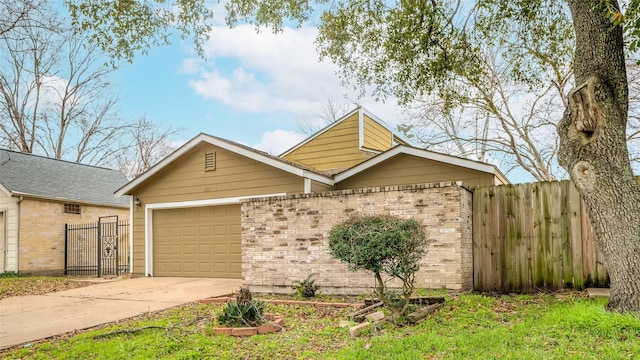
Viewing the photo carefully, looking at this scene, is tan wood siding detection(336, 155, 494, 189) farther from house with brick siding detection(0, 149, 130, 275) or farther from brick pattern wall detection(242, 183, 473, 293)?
house with brick siding detection(0, 149, 130, 275)

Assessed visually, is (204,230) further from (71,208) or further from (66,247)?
(71,208)

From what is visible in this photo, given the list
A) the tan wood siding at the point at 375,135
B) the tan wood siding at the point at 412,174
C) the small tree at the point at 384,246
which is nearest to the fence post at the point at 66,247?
the tan wood siding at the point at 412,174

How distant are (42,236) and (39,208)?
41.0 inches

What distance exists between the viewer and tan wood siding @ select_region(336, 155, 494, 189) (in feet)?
36.2

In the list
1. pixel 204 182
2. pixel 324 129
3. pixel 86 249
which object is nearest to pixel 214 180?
pixel 204 182

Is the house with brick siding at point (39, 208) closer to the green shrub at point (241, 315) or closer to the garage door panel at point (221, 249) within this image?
the garage door panel at point (221, 249)

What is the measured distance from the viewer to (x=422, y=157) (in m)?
11.5

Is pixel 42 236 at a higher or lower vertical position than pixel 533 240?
lower

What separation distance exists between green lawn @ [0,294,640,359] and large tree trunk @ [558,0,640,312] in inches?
26.3

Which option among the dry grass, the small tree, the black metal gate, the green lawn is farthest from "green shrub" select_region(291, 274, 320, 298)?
the black metal gate

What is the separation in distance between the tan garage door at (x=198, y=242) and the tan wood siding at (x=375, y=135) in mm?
5321

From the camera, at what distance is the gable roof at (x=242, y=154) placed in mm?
11562

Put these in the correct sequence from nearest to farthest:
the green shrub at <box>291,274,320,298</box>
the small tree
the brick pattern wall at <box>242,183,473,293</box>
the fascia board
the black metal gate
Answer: the small tree
the brick pattern wall at <box>242,183,473,293</box>
the green shrub at <box>291,274,320,298</box>
the fascia board
the black metal gate

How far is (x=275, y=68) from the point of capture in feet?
57.7
